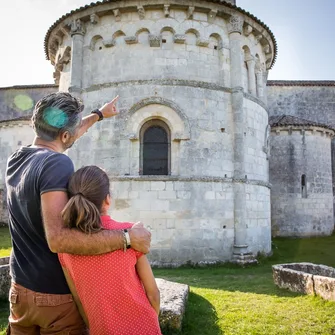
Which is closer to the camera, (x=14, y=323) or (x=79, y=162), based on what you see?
(x=14, y=323)

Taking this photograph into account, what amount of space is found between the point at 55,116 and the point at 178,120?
28.5 ft

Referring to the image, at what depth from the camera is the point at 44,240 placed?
213 cm

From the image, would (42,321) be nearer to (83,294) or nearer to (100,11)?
(83,294)

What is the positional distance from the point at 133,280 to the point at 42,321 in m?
0.61

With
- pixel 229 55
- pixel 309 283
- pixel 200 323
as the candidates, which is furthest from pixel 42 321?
pixel 229 55

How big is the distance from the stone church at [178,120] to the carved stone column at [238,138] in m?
0.03

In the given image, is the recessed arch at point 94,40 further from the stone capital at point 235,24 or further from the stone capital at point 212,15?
the stone capital at point 235,24

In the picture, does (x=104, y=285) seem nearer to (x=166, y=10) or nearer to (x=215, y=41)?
(x=166, y=10)

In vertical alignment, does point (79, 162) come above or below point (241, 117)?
below

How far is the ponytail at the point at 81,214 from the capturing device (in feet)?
6.26

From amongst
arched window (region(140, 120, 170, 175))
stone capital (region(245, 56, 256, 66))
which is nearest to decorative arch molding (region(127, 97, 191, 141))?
arched window (region(140, 120, 170, 175))

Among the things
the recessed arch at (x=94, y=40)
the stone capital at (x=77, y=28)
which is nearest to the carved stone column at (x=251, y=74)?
the recessed arch at (x=94, y=40)

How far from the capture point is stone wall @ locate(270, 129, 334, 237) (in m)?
18.3

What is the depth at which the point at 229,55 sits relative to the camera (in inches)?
465
